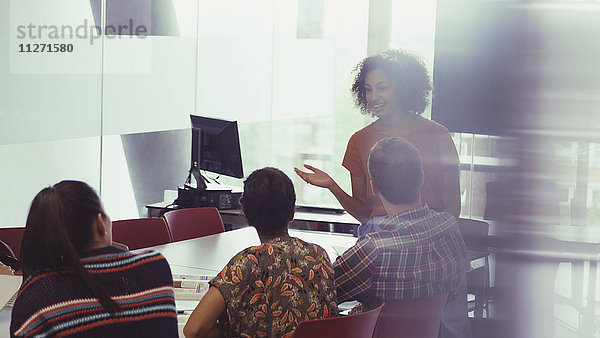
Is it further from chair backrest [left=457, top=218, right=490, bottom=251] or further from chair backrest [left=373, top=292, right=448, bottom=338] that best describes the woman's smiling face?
chair backrest [left=373, top=292, right=448, bottom=338]

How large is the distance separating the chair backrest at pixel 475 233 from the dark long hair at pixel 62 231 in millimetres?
728

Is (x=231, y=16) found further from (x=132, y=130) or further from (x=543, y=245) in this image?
(x=543, y=245)

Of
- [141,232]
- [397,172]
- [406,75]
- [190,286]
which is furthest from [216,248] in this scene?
[397,172]

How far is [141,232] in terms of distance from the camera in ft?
9.96

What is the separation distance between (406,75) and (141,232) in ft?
4.54

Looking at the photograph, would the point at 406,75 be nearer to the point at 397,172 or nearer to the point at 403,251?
the point at 397,172

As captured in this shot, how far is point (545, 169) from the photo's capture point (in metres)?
1.30

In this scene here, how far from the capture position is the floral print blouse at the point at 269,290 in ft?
5.36

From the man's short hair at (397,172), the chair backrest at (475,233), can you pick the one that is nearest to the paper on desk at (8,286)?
the man's short hair at (397,172)

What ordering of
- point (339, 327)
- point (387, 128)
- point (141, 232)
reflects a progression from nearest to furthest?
point (339, 327)
point (387, 128)
point (141, 232)

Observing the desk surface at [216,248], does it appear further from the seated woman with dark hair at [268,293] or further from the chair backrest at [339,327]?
the chair backrest at [339,327]
